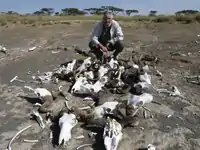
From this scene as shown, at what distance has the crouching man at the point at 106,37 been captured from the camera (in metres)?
6.50

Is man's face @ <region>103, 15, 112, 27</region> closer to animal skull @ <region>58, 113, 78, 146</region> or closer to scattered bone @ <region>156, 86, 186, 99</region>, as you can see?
scattered bone @ <region>156, 86, 186, 99</region>

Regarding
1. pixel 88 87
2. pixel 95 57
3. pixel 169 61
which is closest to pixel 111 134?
pixel 88 87

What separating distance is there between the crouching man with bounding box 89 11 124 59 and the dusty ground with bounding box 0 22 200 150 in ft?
3.34

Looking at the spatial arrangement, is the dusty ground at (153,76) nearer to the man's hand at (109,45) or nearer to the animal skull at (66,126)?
the animal skull at (66,126)

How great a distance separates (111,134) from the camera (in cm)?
365

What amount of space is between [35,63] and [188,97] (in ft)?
12.3

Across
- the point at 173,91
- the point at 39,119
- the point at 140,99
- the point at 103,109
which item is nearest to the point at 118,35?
the point at 173,91

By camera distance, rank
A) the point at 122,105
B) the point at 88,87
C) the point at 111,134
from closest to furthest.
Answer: the point at 111,134 < the point at 122,105 < the point at 88,87

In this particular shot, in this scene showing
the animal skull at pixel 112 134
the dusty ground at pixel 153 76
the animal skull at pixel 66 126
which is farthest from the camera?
the dusty ground at pixel 153 76

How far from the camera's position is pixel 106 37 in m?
6.70

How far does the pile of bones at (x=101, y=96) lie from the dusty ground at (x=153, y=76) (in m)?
0.15

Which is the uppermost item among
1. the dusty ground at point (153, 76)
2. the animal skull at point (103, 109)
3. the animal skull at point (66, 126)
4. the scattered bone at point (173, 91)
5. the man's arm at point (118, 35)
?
the man's arm at point (118, 35)

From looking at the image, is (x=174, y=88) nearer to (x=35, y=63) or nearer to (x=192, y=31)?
(x=35, y=63)

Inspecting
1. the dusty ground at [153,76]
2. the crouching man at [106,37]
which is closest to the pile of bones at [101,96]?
the dusty ground at [153,76]
